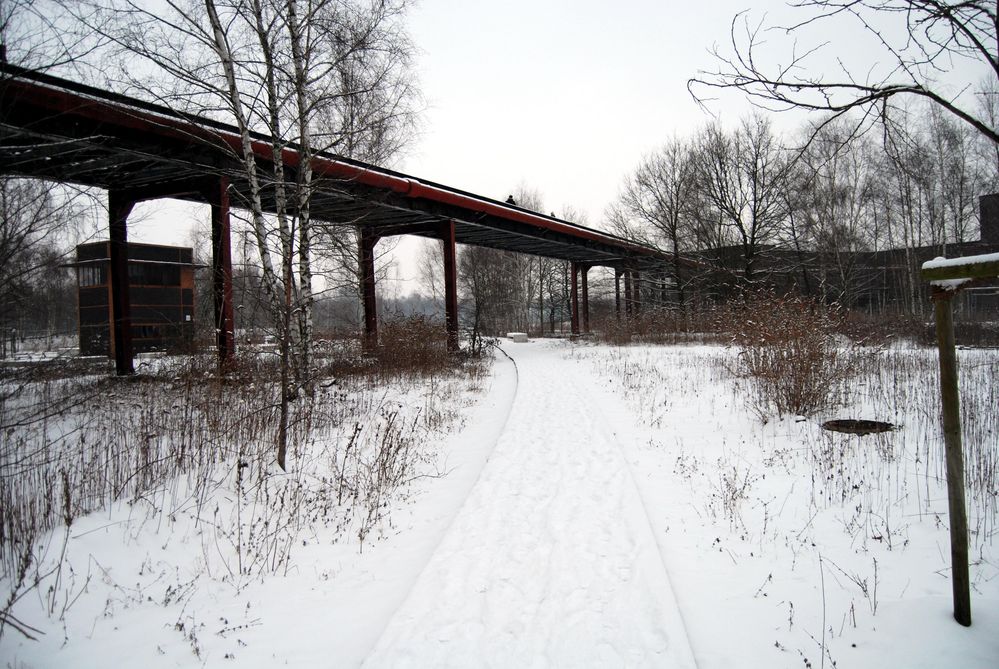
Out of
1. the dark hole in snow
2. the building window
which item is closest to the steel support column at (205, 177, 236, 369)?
the dark hole in snow

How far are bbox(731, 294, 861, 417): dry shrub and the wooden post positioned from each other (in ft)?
15.6

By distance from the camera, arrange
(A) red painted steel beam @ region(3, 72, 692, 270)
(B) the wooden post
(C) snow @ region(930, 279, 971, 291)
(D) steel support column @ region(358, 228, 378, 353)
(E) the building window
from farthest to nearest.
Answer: (E) the building window < (D) steel support column @ region(358, 228, 378, 353) < (A) red painted steel beam @ region(3, 72, 692, 270) < (B) the wooden post < (C) snow @ region(930, 279, 971, 291)

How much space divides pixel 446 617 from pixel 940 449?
536cm

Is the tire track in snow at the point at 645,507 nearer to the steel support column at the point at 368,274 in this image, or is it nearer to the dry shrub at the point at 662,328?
the steel support column at the point at 368,274

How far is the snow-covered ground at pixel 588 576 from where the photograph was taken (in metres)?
2.67

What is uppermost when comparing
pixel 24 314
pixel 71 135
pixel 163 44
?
pixel 163 44

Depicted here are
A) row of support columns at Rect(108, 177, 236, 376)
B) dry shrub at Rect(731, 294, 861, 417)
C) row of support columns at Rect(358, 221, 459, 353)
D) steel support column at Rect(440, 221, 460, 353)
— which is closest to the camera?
dry shrub at Rect(731, 294, 861, 417)

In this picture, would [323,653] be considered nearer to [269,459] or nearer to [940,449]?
[269,459]

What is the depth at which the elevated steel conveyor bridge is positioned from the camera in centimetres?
732

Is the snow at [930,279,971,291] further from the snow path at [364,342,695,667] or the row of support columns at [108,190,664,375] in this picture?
the row of support columns at [108,190,664,375]

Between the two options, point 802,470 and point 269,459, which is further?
point 269,459

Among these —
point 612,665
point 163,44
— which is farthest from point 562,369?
point 612,665

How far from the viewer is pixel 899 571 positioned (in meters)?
3.22

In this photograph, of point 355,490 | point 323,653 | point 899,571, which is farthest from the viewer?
point 355,490
